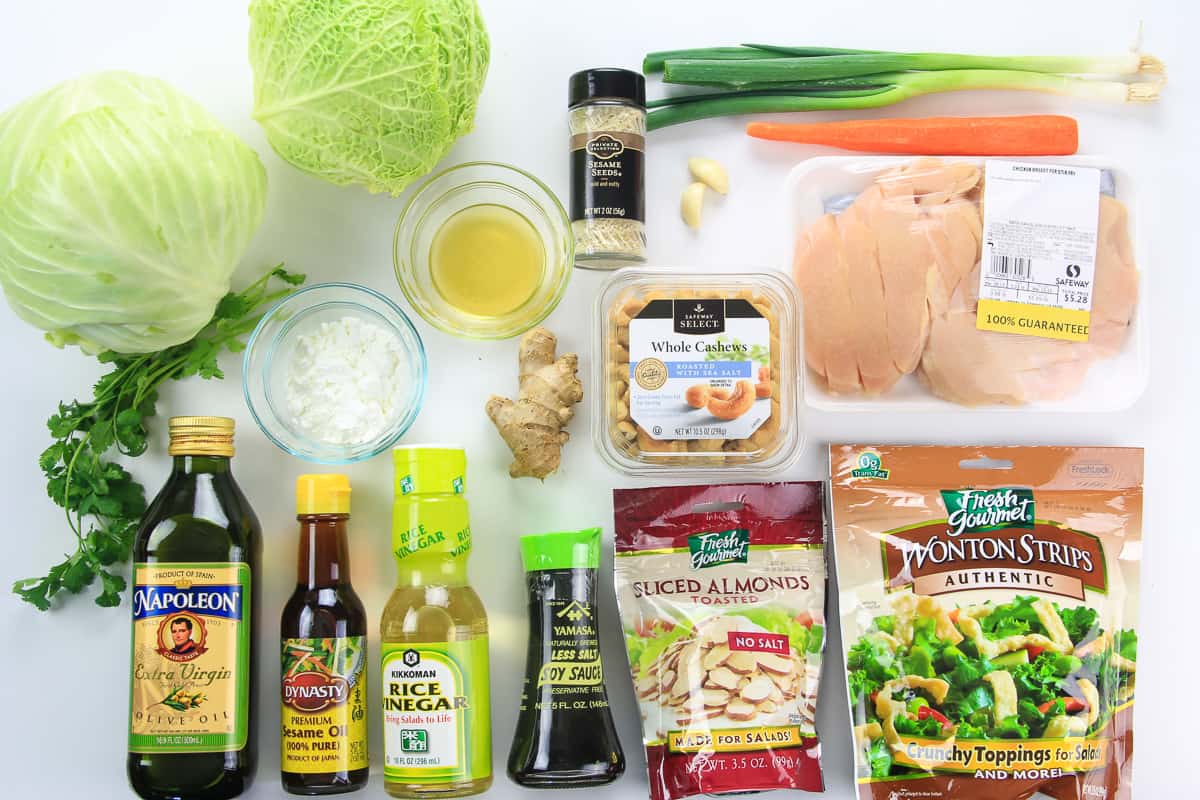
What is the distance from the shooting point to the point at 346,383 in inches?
46.8

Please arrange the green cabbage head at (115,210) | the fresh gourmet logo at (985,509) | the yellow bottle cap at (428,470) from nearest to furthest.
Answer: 1. the green cabbage head at (115,210)
2. the yellow bottle cap at (428,470)
3. the fresh gourmet logo at (985,509)

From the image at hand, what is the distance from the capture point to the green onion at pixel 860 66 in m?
1.25

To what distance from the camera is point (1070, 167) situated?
4.15 feet

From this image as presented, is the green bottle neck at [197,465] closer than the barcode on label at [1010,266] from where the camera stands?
Yes

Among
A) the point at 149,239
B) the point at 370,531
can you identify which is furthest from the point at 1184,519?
the point at 149,239

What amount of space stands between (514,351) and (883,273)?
19.8 inches

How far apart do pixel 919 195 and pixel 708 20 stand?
0.38m

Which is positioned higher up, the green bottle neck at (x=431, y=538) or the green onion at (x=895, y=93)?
the green onion at (x=895, y=93)

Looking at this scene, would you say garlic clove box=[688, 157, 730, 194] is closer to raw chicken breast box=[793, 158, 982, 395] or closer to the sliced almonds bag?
raw chicken breast box=[793, 158, 982, 395]

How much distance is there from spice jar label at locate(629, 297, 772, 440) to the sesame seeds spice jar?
10 centimetres

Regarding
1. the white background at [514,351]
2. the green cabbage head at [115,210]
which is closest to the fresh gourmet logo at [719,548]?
the white background at [514,351]

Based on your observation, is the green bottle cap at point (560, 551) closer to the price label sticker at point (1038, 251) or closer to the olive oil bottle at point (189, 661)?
the olive oil bottle at point (189, 661)

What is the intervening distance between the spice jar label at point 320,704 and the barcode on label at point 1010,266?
961 mm

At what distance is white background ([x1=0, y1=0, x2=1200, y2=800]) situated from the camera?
Result: 49.0 inches
